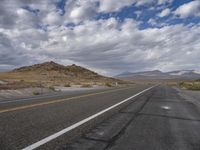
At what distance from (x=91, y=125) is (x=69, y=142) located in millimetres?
2210

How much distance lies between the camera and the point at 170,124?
8.81 metres

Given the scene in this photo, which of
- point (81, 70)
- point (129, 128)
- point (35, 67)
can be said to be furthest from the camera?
point (81, 70)

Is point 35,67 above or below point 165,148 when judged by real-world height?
above

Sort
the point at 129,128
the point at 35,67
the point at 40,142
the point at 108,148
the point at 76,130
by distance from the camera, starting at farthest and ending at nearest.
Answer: the point at 35,67 → the point at 129,128 → the point at 76,130 → the point at 40,142 → the point at 108,148

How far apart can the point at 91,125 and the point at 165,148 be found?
2.94 m

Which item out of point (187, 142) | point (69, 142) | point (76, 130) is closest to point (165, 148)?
point (187, 142)

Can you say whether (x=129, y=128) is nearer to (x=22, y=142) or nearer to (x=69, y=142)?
(x=69, y=142)

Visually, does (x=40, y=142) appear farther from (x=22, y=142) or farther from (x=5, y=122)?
(x=5, y=122)

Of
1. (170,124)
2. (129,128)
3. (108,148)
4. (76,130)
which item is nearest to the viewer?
(108,148)

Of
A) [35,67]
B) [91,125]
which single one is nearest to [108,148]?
[91,125]

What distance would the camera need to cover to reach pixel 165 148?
5.66 metres

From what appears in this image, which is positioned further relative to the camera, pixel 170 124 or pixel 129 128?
pixel 170 124

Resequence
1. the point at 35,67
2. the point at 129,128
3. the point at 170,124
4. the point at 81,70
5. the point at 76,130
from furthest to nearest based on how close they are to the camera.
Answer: the point at 81,70, the point at 35,67, the point at 170,124, the point at 129,128, the point at 76,130

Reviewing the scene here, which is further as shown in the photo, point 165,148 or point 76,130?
point 76,130
